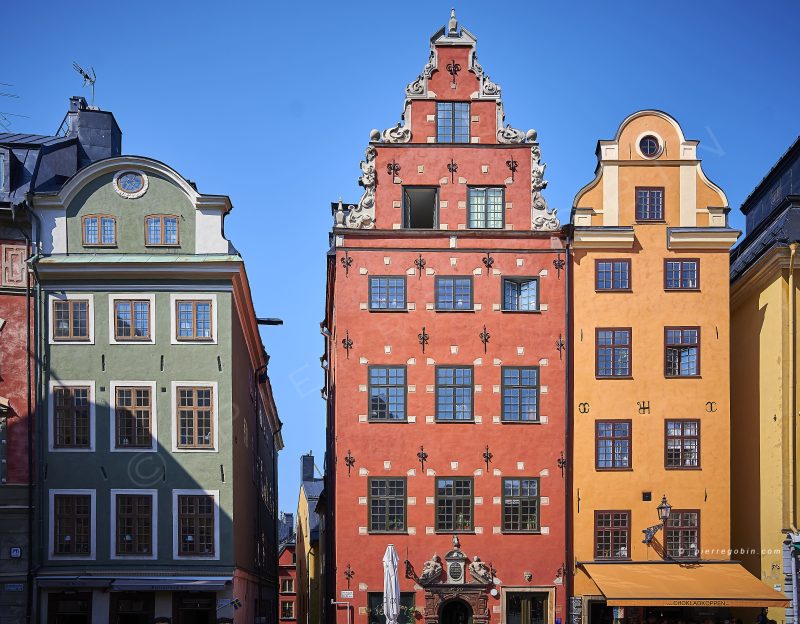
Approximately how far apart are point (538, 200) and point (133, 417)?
1461 centimetres

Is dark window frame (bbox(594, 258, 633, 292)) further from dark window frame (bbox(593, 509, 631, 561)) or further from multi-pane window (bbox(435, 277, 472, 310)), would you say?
dark window frame (bbox(593, 509, 631, 561))

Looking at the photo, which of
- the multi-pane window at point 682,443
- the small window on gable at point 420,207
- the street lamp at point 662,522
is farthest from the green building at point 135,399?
the multi-pane window at point 682,443

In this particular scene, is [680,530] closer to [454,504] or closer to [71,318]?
[454,504]

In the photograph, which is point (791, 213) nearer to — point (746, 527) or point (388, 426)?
point (746, 527)

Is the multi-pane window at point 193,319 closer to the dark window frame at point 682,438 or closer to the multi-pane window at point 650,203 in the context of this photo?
the multi-pane window at point 650,203

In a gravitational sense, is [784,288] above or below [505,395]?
above

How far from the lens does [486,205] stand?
119 ft

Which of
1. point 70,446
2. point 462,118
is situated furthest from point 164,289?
point 462,118

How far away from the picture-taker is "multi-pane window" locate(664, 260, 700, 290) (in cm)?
3566

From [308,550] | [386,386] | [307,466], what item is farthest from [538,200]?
[307,466]

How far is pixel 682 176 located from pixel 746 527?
38.4ft

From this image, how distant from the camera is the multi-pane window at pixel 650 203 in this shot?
3594 centimetres

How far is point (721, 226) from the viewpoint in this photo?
117 ft

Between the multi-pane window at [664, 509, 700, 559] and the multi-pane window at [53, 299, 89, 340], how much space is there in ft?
63.1
